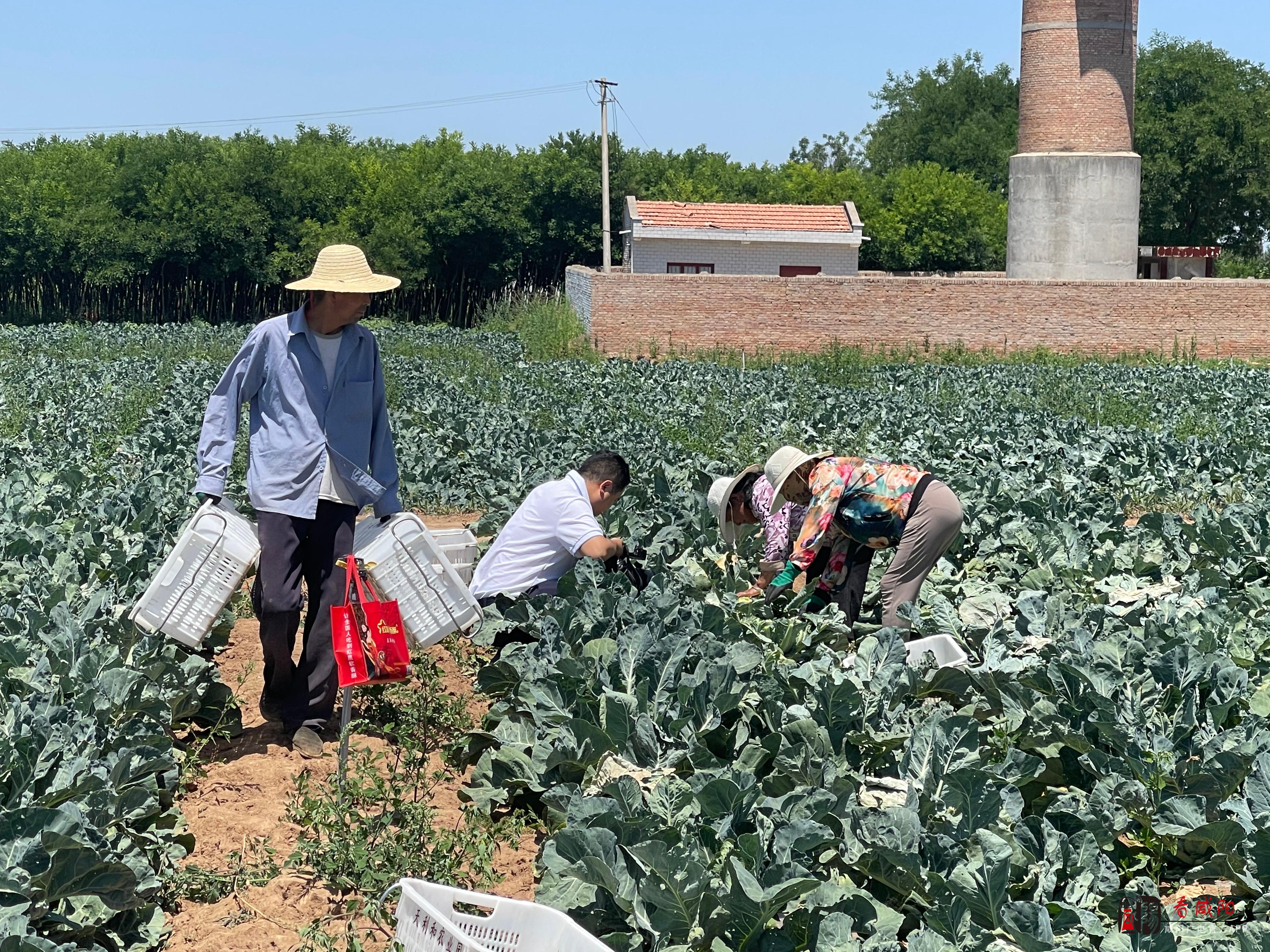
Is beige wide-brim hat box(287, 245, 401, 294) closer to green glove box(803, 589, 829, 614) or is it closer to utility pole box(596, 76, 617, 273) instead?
green glove box(803, 589, 829, 614)

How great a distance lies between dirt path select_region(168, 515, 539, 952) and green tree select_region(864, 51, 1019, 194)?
6320 centimetres

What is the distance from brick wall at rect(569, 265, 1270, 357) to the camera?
82.3ft

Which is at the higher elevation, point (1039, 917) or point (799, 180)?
point (799, 180)

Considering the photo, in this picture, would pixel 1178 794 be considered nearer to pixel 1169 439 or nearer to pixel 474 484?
pixel 474 484

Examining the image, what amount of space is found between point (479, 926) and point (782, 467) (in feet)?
9.87

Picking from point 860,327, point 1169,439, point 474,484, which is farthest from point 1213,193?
point 474,484

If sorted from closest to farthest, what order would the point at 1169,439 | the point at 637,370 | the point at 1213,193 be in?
the point at 1169,439, the point at 637,370, the point at 1213,193

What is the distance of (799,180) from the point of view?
5447cm

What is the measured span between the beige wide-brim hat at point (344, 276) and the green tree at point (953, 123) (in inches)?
2472

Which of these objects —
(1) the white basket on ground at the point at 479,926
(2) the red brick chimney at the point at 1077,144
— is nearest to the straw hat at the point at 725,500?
(1) the white basket on ground at the point at 479,926

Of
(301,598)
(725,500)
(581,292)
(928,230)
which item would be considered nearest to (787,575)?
(725,500)

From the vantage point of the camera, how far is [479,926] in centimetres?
311

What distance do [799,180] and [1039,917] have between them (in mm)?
53614

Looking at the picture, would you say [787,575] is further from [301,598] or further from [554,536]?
[301,598]
